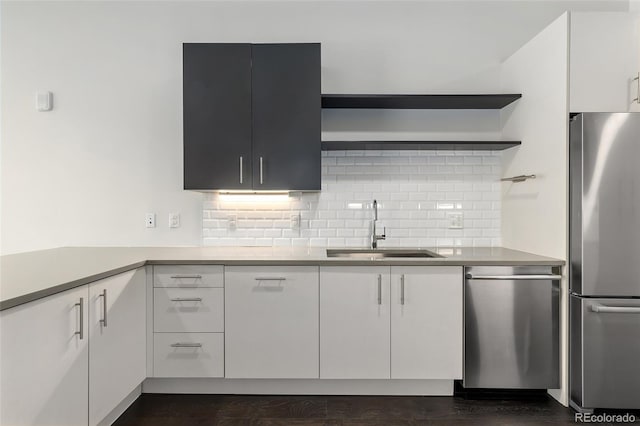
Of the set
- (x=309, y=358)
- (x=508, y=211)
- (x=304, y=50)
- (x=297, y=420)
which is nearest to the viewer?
(x=297, y=420)

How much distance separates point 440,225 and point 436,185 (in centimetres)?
30

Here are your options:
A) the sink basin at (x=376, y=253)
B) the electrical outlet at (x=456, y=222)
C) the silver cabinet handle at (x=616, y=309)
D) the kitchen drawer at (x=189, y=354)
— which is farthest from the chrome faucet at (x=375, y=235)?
the silver cabinet handle at (x=616, y=309)

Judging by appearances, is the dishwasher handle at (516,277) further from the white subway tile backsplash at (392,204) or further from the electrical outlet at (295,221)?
the electrical outlet at (295,221)

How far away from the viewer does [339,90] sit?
10.2ft

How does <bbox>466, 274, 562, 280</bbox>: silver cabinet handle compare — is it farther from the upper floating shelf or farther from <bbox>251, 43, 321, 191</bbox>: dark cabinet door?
the upper floating shelf

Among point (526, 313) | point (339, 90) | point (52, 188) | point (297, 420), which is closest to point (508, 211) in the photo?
point (526, 313)

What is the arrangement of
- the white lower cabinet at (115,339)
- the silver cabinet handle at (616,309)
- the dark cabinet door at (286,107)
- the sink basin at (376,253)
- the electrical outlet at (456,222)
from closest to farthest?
the white lower cabinet at (115,339)
the silver cabinet handle at (616,309)
the dark cabinet door at (286,107)
the sink basin at (376,253)
the electrical outlet at (456,222)

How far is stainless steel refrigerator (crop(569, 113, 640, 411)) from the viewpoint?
2195 millimetres

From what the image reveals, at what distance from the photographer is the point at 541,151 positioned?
8.32 ft

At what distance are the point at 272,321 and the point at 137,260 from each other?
84 cm

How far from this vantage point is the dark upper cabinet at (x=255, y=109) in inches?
106

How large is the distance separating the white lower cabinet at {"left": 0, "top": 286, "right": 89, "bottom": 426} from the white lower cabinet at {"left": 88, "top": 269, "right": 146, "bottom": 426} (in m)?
0.07

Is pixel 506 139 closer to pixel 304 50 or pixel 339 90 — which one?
Answer: pixel 339 90

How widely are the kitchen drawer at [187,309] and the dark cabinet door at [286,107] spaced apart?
2.79 feet
